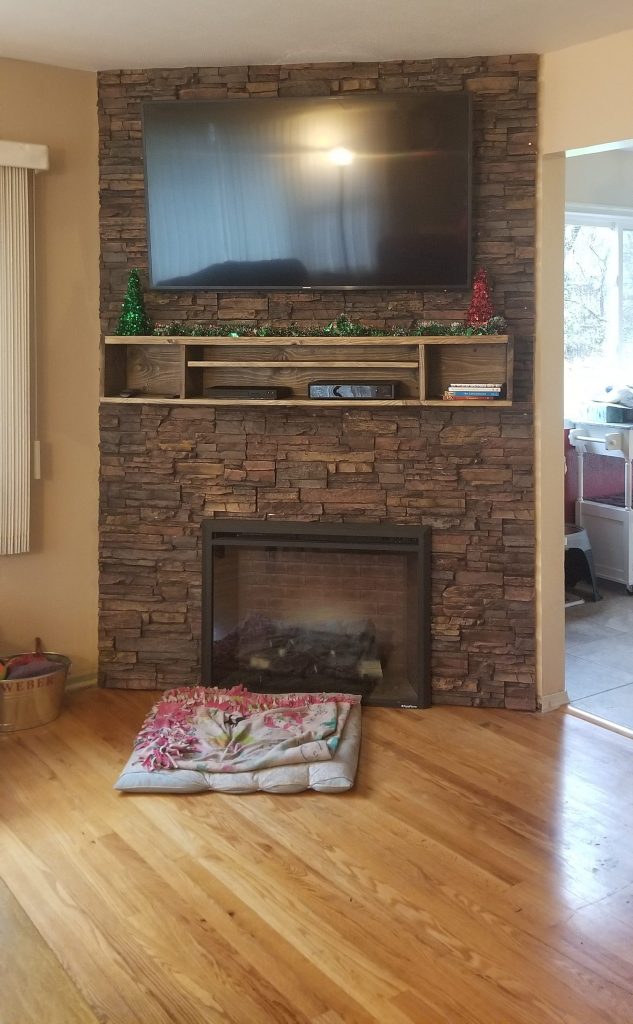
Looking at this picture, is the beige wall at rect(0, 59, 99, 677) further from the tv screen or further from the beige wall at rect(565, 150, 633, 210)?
the beige wall at rect(565, 150, 633, 210)

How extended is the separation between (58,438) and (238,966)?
223 centimetres

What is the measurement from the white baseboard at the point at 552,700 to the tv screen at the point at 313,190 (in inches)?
63.3

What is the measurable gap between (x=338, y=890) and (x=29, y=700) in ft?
5.01

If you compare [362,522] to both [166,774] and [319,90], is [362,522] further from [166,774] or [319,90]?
[319,90]

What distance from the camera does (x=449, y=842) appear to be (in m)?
2.66

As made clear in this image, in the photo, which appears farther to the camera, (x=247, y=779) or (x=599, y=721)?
(x=599, y=721)

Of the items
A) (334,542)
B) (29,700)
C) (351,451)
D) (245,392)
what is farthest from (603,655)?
(29,700)

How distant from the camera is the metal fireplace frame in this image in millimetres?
3596

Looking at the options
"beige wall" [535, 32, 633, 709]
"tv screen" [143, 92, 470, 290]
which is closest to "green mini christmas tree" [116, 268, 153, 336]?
"tv screen" [143, 92, 470, 290]

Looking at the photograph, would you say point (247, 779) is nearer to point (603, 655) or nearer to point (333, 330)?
point (333, 330)

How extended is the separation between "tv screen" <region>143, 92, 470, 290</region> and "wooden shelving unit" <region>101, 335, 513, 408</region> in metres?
0.23

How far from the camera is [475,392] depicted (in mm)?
3387

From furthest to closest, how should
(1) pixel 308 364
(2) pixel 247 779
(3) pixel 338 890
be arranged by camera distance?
(1) pixel 308 364 < (2) pixel 247 779 < (3) pixel 338 890

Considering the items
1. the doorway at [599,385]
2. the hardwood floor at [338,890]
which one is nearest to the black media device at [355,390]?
the hardwood floor at [338,890]
